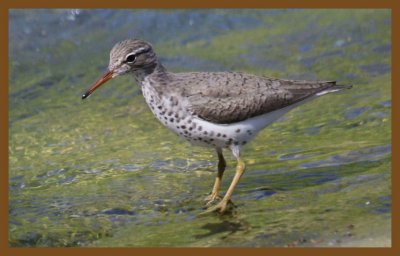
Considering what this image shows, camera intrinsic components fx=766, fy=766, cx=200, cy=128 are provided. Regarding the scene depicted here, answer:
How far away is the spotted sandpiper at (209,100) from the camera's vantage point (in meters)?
9.78

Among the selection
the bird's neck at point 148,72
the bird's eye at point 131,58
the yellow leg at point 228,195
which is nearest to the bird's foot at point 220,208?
the yellow leg at point 228,195

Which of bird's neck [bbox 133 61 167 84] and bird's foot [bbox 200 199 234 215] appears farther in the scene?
bird's neck [bbox 133 61 167 84]

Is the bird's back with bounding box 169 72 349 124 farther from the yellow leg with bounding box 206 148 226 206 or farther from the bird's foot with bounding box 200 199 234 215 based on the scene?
the bird's foot with bounding box 200 199 234 215

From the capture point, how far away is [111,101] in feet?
50.3

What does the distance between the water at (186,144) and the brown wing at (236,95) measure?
1051mm

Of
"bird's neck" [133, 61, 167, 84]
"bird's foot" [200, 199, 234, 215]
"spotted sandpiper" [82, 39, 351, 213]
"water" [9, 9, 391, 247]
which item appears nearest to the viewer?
"water" [9, 9, 391, 247]

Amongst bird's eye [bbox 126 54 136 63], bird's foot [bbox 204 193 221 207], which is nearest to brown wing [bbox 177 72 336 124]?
bird's eye [bbox 126 54 136 63]

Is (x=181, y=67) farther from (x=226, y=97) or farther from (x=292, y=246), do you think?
(x=292, y=246)

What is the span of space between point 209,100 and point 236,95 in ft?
1.33

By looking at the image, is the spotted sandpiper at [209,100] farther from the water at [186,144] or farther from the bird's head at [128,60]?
the water at [186,144]

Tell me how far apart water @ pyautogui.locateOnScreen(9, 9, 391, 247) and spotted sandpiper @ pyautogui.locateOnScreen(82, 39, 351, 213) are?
2.66 feet

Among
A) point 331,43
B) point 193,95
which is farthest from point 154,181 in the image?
point 331,43

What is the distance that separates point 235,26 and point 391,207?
11.1 meters

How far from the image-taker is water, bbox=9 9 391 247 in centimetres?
910
